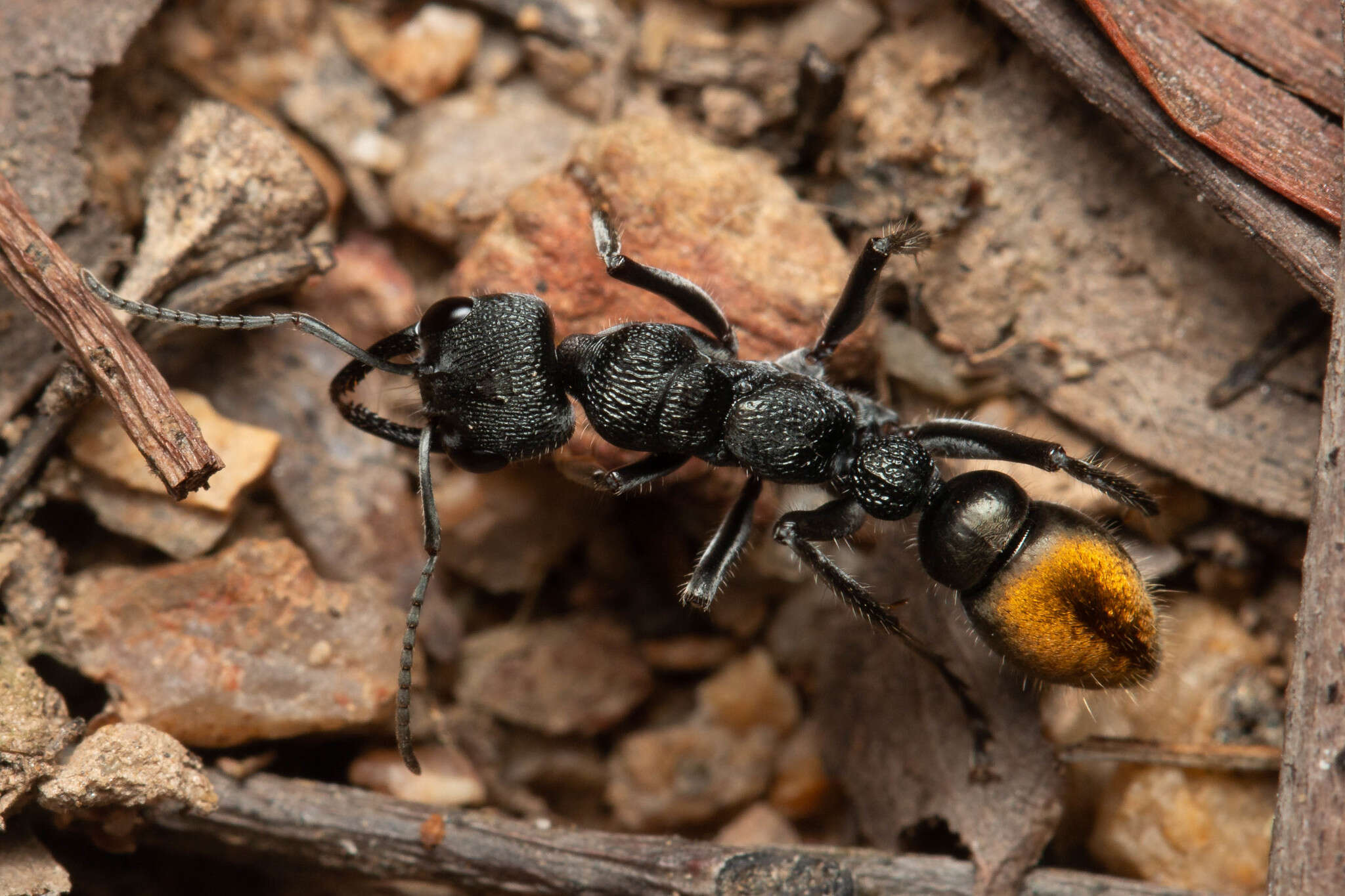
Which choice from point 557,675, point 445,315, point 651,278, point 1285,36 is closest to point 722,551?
point 557,675

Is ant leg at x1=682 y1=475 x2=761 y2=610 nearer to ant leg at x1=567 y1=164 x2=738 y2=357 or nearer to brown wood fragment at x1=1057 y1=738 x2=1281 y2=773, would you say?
ant leg at x1=567 y1=164 x2=738 y2=357

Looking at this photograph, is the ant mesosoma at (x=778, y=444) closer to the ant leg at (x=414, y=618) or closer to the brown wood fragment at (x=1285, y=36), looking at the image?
the ant leg at (x=414, y=618)

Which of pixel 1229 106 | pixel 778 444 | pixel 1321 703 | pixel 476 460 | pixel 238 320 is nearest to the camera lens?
pixel 1321 703

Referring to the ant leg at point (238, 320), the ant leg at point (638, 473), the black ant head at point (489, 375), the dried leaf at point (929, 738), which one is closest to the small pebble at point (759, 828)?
the dried leaf at point (929, 738)

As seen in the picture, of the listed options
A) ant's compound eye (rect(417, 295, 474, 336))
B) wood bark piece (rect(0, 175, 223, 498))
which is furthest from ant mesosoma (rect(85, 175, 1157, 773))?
wood bark piece (rect(0, 175, 223, 498))

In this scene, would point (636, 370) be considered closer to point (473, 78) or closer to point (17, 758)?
point (473, 78)

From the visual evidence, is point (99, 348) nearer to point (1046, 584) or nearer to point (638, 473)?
point (638, 473)

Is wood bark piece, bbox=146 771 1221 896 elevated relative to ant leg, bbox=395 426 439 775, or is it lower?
lower

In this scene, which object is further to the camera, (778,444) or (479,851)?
(778,444)
